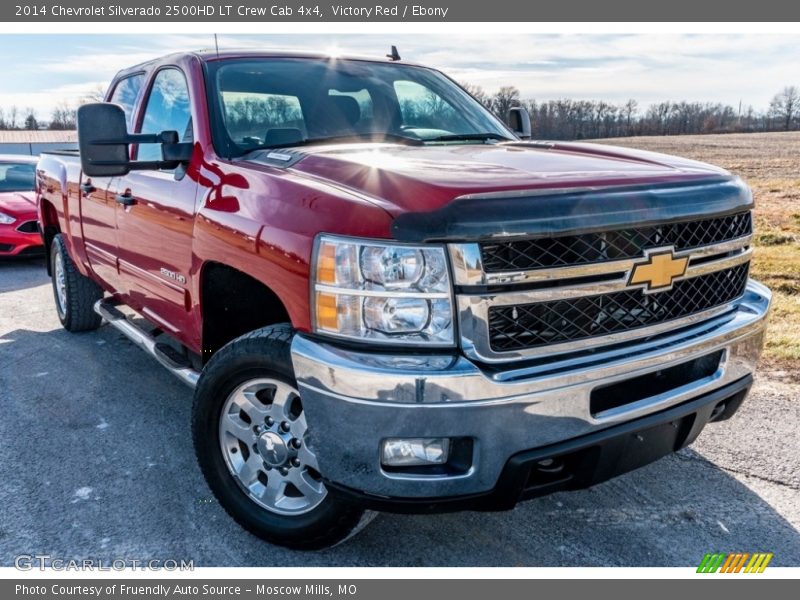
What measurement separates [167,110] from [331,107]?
100 cm

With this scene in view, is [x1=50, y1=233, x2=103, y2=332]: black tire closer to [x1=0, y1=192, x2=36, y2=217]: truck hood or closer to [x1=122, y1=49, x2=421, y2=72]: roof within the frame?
[x1=122, y1=49, x2=421, y2=72]: roof

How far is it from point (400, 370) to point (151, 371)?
338 cm

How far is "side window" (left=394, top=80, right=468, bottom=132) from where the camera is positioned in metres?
4.00

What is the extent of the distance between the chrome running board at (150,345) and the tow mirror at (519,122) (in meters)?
2.63

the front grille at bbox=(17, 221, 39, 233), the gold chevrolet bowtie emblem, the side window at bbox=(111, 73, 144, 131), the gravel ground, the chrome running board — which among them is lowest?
the gravel ground

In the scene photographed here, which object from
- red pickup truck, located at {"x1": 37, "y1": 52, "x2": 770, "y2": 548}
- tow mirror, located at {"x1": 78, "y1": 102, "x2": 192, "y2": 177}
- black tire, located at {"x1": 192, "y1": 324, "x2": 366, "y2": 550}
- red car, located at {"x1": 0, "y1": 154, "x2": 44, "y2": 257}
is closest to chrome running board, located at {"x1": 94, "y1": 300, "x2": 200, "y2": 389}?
red pickup truck, located at {"x1": 37, "y1": 52, "x2": 770, "y2": 548}

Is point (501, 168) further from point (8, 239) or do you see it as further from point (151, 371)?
point (8, 239)

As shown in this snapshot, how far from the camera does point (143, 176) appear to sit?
156 inches

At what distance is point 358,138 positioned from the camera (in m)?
3.62

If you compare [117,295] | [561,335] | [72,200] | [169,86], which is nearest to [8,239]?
[72,200]

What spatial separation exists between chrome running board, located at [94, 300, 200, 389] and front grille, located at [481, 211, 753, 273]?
5.62 ft

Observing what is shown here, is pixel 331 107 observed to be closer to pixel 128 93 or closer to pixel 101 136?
pixel 101 136

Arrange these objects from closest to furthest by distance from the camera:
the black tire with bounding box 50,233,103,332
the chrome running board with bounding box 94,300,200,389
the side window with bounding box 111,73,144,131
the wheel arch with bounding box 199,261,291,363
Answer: the wheel arch with bounding box 199,261,291,363, the chrome running board with bounding box 94,300,200,389, the side window with bounding box 111,73,144,131, the black tire with bounding box 50,233,103,332

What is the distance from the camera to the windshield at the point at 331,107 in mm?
3531
